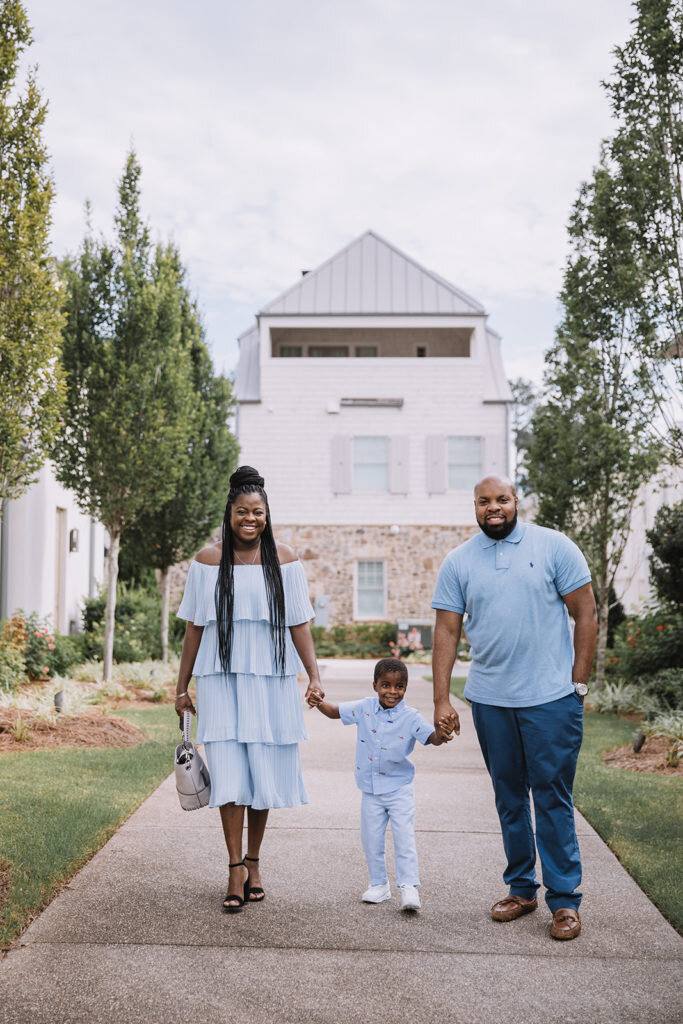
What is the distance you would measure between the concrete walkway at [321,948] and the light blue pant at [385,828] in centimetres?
18

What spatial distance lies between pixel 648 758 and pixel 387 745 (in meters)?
4.61

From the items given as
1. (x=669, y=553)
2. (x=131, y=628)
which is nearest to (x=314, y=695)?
(x=669, y=553)

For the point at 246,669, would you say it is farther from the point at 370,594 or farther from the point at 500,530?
the point at 370,594

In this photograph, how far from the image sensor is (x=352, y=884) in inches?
188

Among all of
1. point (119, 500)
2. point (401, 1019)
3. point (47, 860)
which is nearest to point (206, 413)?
point (119, 500)

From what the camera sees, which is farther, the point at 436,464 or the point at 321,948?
the point at 436,464

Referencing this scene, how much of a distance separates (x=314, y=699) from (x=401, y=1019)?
5.11ft

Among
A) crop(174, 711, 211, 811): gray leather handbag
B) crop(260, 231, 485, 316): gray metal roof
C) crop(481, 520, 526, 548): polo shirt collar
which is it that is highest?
crop(260, 231, 485, 316): gray metal roof

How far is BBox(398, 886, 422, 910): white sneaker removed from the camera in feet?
14.0

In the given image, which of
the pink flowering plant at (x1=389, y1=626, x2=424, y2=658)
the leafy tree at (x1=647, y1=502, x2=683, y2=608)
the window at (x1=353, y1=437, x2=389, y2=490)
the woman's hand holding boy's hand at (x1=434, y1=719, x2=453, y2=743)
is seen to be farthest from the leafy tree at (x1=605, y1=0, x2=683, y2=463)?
the window at (x1=353, y1=437, x2=389, y2=490)

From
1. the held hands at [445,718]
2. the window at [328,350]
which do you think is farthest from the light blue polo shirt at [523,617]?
the window at [328,350]

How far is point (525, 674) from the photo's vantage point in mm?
4121

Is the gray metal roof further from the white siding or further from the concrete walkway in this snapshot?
the concrete walkway

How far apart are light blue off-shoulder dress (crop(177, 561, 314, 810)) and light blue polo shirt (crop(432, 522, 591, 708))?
793 millimetres
